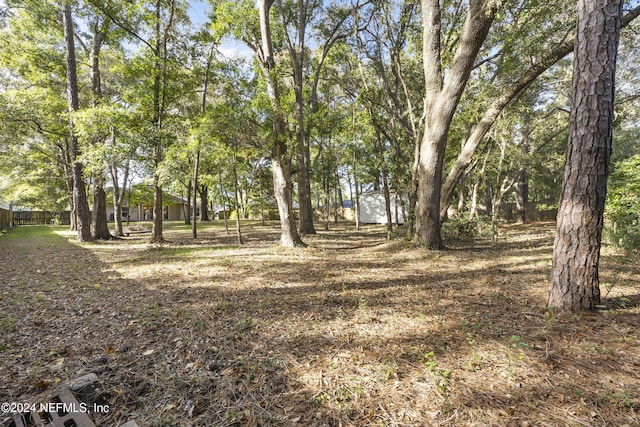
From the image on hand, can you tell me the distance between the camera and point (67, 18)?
Result: 1005cm

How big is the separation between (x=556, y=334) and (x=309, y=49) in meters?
16.3

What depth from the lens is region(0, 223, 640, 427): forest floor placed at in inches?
72.7

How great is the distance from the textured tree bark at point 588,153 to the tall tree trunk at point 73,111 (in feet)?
42.7

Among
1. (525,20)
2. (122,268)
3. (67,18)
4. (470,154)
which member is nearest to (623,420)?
(470,154)

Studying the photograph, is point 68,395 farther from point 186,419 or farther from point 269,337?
point 269,337

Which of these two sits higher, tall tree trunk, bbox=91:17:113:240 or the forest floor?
tall tree trunk, bbox=91:17:113:240

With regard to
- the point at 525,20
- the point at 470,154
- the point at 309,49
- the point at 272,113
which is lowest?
the point at 470,154

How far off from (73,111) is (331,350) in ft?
40.7

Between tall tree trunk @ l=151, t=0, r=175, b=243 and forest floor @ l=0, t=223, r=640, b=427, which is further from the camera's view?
tall tree trunk @ l=151, t=0, r=175, b=243

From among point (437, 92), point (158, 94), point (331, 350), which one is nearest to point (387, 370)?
point (331, 350)

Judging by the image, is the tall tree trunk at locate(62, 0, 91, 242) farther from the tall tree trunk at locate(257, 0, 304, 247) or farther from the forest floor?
the tall tree trunk at locate(257, 0, 304, 247)

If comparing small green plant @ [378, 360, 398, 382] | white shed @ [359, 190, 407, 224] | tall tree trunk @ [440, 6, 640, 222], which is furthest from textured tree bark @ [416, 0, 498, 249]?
white shed @ [359, 190, 407, 224]

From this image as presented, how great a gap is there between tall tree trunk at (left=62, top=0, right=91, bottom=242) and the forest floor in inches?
267

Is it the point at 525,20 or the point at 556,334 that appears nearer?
the point at 556,334
